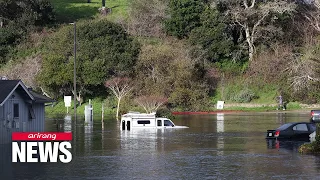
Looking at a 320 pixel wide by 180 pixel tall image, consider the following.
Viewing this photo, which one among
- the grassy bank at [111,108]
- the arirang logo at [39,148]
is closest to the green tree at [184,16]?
the grassy bank at [111,108]

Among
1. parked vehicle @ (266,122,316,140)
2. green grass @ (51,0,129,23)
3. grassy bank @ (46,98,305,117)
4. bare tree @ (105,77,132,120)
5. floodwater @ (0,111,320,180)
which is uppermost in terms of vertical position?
green grass @ (51,0,129,23)

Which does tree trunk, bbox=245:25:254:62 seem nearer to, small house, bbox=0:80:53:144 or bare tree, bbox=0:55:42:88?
bare tree, bbox=0:55:42:88

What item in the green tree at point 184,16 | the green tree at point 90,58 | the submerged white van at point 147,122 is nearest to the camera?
the submerged white van at point 147,122

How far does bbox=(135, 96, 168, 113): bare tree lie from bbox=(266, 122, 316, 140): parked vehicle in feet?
82.3

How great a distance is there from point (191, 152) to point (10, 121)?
9.20 meters

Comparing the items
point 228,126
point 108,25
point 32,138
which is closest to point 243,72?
point 108,25

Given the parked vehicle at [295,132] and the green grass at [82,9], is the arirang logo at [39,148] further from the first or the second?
the green grass at [82,9]

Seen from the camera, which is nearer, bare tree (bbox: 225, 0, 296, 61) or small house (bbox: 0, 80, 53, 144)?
small house (bbox: 0, 80, 53, 144)

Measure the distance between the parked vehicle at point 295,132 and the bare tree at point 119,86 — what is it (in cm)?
3254

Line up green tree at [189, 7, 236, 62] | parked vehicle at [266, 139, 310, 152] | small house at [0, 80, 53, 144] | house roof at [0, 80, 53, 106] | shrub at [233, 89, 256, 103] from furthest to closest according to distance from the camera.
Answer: green tree at [189, 7, 236, 62] → shrub at [233, 89, 256, 103] → parked vehicle at [266, 139, 310, 152] → small house at [0, 80, 53, 144] → house roof at [0, 80, 53, 106]

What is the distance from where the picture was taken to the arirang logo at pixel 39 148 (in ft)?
95.1

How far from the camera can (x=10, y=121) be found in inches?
1304

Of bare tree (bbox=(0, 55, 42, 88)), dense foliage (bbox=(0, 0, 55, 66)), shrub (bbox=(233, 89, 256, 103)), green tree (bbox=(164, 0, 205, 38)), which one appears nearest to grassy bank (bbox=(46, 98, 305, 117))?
shrub (bbox=(233, 89, 256, 103))

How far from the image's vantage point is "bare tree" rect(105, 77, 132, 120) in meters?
69.6
